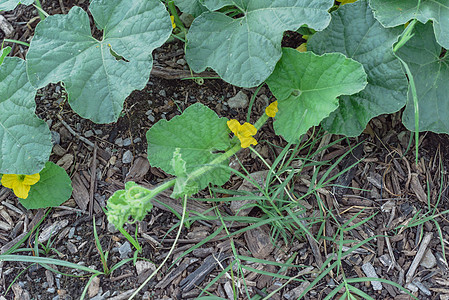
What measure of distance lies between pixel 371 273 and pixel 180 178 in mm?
1064

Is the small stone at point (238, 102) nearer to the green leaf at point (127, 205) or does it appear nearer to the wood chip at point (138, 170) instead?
the wood chip at point (138, 170)

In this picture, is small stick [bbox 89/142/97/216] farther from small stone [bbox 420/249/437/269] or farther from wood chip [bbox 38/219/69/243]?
small stone [bbox 420/249/437/269]

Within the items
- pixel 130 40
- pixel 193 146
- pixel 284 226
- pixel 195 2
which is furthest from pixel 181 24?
pixel 284 226

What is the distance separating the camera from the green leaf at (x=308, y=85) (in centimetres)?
189

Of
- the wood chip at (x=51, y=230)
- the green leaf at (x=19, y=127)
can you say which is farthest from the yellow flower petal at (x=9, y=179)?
the wood chip at (x=51, y=230)

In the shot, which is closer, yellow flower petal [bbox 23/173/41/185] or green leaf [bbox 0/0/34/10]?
green leaf [bbox 0/0/34/10]

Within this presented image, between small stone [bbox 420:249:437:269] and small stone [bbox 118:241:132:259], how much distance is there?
4.72ft

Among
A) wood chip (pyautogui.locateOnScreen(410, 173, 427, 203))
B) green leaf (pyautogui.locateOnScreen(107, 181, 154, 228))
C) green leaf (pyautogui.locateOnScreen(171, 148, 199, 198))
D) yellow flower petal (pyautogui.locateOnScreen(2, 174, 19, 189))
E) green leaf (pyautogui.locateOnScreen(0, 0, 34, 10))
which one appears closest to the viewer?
green leaf (pyautogui.locateOnScreen(107, 181, 154, 228))

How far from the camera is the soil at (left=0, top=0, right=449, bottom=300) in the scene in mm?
2121

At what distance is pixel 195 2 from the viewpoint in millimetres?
2092

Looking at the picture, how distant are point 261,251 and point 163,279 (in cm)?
49

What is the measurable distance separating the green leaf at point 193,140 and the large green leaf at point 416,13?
2.78 feet

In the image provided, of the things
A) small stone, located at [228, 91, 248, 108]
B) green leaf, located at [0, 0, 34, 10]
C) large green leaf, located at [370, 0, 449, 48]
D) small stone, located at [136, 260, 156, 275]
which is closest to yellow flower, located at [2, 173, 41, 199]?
small stone, located at [136, 260, 156, 275]

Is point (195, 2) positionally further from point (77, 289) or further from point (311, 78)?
point (77, 289)
